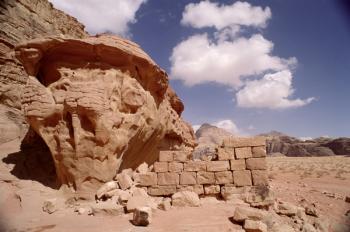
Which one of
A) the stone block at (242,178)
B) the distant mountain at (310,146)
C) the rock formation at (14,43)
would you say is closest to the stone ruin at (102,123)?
the stone block at (242,178)

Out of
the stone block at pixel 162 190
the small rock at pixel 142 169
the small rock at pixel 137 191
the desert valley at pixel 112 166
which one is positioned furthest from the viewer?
the small rock at pixel 142 169

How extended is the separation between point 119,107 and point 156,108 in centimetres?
219

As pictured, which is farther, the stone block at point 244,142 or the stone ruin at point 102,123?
the stone block at point 244,142

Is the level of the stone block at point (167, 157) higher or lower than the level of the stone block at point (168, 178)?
higher

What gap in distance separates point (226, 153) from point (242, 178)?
876 mm

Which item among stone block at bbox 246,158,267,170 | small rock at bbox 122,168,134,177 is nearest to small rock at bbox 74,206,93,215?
small rock at bbox 122,168,134,177

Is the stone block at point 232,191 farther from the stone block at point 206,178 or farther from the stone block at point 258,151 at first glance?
the stone block at point 258,151

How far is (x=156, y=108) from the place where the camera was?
424 inches

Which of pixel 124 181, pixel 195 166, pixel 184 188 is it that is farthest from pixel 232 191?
pixel 124 181

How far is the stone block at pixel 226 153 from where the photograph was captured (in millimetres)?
8531

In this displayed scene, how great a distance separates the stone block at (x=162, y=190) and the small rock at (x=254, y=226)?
2904 millimetres

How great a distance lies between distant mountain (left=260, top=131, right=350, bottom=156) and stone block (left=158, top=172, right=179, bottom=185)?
4880cm

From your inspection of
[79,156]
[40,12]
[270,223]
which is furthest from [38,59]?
[40,12]

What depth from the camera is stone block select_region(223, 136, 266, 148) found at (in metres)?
8.50
